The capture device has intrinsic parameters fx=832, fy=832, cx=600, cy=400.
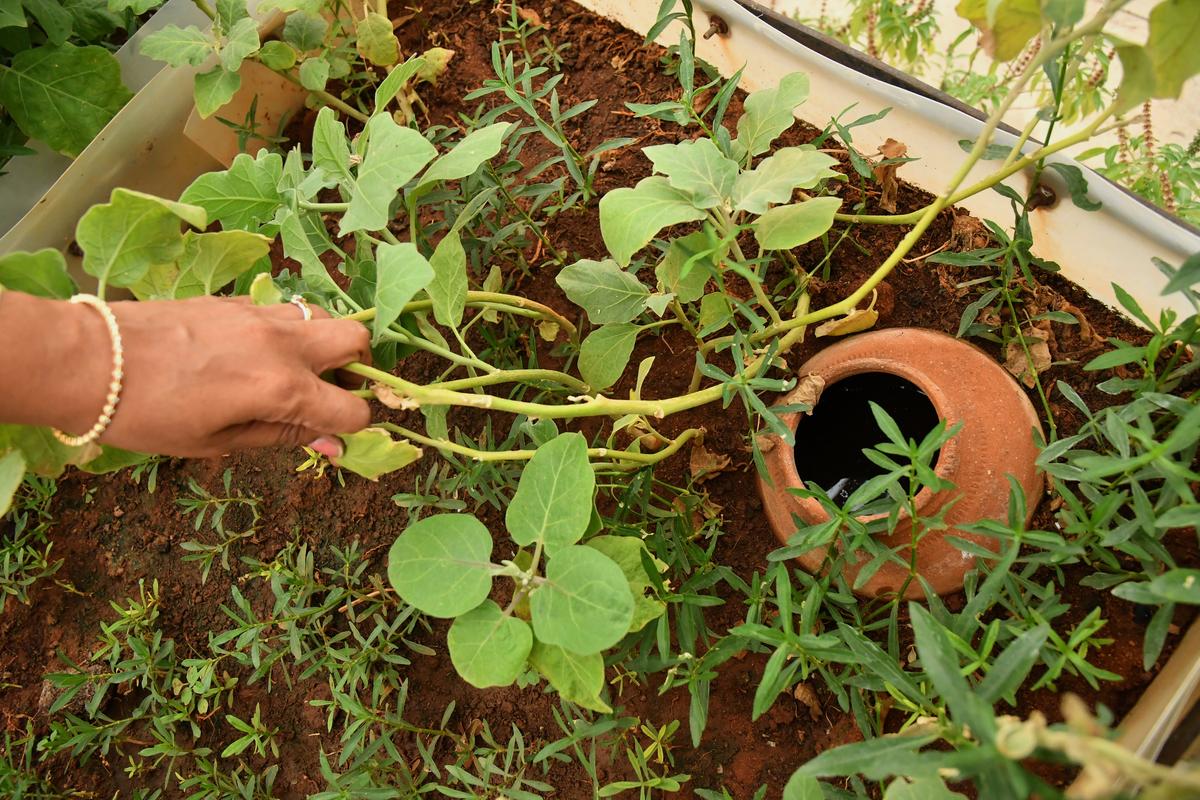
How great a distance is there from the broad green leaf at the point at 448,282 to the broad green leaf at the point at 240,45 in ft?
2.26

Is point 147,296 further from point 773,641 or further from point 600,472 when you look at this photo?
point 773,641

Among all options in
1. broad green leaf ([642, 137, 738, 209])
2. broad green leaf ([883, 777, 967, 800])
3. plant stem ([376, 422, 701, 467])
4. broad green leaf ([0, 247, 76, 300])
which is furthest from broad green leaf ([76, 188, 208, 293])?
broad green leaf ([883, 777, 967, 800])

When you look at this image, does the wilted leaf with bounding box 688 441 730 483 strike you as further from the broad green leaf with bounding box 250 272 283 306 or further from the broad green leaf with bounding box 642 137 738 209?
the broad green leaf with bounding box 250 272 283 306

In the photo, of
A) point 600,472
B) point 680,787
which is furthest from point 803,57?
point 680,787

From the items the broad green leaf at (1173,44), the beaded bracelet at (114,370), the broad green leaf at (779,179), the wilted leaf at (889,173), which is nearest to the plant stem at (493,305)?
the beaded bracelet at (114,370)

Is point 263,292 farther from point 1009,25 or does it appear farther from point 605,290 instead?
point 1009,25

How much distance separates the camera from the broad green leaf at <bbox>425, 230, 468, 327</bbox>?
1156 mm

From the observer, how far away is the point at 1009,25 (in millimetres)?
914

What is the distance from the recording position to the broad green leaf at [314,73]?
5.38 ft

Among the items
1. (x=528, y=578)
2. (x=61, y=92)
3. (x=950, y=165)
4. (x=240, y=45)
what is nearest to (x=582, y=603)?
(x=528, y=578)

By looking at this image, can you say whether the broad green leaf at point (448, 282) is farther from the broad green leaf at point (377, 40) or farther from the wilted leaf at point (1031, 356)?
the wilted leaf at point (1031, 356)

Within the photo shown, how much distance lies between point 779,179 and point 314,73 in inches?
40.7

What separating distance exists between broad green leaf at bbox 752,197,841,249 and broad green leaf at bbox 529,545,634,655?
0.50 meters

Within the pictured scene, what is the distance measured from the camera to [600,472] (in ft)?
4.35
